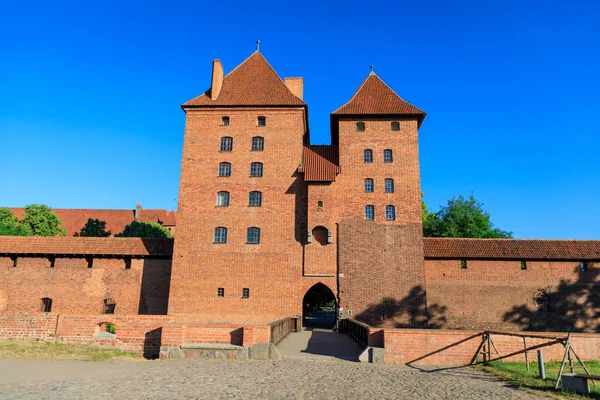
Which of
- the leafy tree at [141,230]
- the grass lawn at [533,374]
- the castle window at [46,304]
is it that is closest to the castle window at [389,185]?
the grass lawn at [533,374]

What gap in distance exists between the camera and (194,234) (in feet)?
74.1

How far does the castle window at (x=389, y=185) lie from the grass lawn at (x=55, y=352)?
14.7 metres

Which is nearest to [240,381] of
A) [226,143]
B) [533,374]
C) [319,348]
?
[319,348]

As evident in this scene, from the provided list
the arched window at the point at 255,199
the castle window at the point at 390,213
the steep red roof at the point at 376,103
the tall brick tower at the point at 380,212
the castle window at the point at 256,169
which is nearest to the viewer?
the tall brick tower at the point at 380,212

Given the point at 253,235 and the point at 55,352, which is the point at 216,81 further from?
the point at 55,352

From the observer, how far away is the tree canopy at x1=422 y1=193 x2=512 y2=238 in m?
33.2

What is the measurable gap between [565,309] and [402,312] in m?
8.22

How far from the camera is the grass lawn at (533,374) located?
26.3 ft

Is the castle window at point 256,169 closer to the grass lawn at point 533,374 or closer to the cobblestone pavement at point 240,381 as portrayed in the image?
the cobblestone pavement at point 240,381

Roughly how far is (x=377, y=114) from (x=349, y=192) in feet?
15.6

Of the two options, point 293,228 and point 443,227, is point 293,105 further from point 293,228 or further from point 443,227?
point 443,227

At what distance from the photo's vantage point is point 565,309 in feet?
68.9

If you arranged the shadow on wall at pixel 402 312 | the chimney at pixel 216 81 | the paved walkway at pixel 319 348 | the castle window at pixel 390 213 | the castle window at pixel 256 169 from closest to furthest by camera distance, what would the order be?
the paved walkway at pixel 319 348
the shadow on wall at pixel 402 312
the castle window at pixel 390 213
the castle window at pixel 256 169
the chimney at pixel 216 81

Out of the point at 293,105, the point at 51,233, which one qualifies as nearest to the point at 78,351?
the point at 293,105
